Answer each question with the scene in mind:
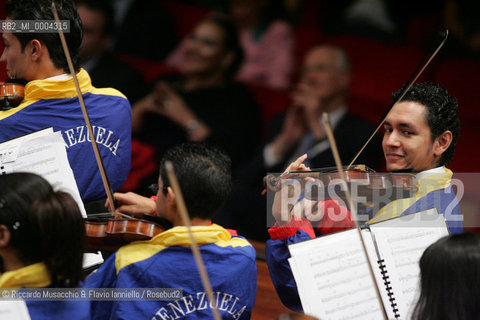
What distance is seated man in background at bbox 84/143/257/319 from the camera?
5.98ft

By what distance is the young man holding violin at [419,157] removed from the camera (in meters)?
2.15

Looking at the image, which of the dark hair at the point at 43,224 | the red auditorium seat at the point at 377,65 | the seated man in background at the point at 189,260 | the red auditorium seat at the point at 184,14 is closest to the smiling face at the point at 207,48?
the red auditorium seat at the point at 184,14

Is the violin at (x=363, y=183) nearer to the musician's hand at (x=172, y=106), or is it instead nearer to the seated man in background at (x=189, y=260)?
the seated man in background at (x=189, y=260)

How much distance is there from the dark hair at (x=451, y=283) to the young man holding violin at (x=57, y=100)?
3.86 ft

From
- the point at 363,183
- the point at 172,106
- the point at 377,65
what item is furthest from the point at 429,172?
the point at 172,106

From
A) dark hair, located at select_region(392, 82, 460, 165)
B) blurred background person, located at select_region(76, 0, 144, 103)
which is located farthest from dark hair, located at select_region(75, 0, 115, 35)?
dark hair, located at select_region(392, 82, 460, 165)

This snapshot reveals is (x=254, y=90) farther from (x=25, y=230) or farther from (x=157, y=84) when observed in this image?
(x=25, y=230)

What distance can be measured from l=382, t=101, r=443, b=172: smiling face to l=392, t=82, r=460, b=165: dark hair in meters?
0.02

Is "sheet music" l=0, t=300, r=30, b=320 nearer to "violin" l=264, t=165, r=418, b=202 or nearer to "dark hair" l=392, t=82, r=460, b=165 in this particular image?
"violin" l=264, t=165, r=418, b=202

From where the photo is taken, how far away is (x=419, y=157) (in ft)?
7.36

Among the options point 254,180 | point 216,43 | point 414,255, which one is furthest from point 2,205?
point 216,43

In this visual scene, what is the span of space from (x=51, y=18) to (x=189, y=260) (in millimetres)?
988

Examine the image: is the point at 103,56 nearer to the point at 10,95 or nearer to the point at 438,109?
the point at 10,95

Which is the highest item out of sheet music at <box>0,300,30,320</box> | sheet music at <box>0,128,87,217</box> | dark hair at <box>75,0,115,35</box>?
dark hair at <box>75,0,115,35</box>
